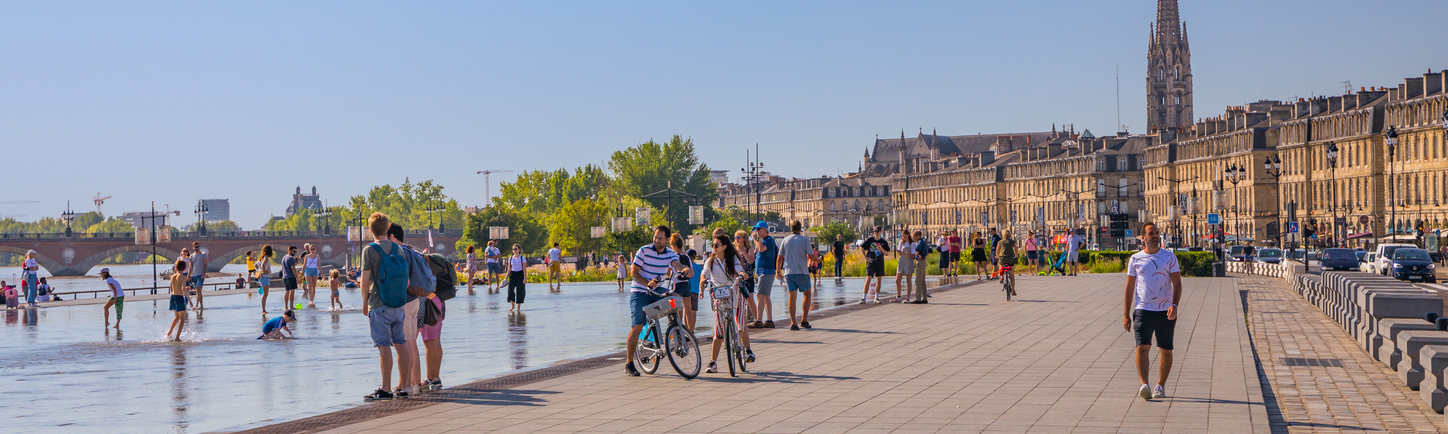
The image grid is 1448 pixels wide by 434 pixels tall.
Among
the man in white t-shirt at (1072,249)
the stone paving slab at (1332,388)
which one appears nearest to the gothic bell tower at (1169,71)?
the man in white t-shirt at (1072,249)

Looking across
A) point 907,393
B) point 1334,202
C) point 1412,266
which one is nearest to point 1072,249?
point 1412,266

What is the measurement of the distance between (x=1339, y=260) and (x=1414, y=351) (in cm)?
3980

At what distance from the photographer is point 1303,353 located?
16172mm

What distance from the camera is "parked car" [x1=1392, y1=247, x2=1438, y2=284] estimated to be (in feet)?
146

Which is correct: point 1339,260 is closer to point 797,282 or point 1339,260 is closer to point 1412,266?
point 1412,266

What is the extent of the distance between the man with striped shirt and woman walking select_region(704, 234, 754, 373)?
0.46 meters

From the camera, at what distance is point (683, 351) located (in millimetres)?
13531

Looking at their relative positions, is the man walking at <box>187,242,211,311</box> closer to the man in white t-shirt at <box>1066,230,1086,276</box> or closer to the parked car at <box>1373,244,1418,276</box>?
the man in white t-shirt at <box>1066,230,1086,276</box>

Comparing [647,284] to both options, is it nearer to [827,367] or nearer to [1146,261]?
[827,367]

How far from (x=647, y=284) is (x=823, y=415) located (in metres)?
3.40

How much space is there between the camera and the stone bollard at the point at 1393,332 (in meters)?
13.7

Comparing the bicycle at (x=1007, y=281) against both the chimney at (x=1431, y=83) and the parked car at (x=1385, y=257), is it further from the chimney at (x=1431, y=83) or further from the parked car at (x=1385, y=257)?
the chimney at (x=1431, y=83)

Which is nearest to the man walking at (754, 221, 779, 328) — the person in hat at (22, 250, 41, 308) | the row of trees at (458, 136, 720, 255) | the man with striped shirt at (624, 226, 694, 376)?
the man with striped shirt at (624, 226, 694, 376)

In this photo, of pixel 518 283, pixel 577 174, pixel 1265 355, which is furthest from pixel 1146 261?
pixel 577 174
